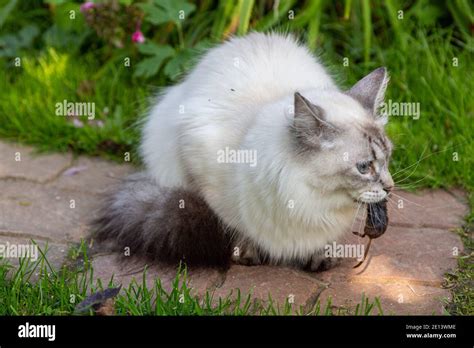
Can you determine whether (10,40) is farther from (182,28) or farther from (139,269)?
(139,269)

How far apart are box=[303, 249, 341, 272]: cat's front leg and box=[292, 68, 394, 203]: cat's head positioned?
1.67 ft

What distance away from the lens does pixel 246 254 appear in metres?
3.75

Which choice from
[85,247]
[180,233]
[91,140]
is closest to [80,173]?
[91,140]

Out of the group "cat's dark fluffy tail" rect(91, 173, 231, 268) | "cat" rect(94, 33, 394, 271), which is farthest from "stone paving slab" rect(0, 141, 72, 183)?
"cat's dark fluffy tail" rect(91, 173, 231, 268)

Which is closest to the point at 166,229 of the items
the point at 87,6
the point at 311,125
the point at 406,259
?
the point at 311,125

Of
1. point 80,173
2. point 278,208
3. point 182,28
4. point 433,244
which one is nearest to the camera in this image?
point 278,208

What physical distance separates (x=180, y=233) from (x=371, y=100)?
105cm

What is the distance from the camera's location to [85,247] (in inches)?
150

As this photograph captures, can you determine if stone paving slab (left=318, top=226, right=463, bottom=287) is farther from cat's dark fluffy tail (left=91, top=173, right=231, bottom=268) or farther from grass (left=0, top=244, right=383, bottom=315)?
cat's dark fluffy tail (left=91, top=173, right=231, bottom=268)

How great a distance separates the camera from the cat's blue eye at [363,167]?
3.19 meters

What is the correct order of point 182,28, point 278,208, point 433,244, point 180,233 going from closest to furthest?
point 278,208, point 180,233, point 433,244, point 182,28

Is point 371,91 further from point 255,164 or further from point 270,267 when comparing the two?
point 270,267

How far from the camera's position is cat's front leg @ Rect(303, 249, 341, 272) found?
369 centimetres

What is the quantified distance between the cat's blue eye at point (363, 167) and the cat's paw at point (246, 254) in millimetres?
768
